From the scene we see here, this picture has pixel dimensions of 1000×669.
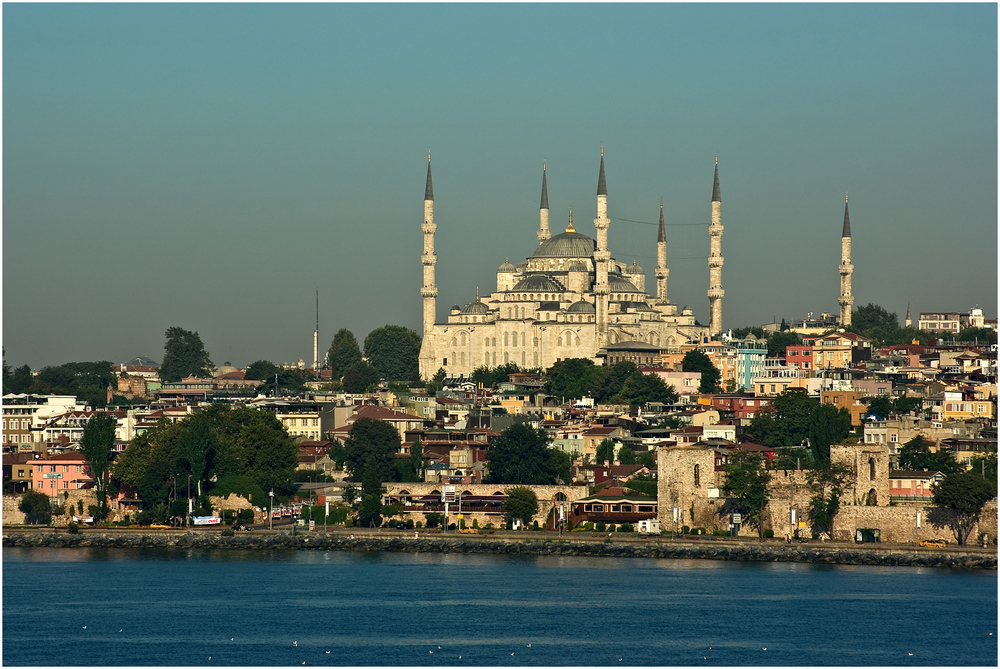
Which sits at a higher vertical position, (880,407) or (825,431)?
(880,407)

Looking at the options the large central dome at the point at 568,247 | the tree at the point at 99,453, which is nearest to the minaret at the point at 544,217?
the large central dome at the point at 568,247

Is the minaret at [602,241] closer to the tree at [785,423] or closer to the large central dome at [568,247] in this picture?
the large central dome at [568,247]

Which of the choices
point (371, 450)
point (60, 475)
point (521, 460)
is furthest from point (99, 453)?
point (521, 460)

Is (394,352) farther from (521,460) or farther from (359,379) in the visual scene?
(521,460)

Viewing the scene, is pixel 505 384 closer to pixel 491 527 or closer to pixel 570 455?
pixel 570 455

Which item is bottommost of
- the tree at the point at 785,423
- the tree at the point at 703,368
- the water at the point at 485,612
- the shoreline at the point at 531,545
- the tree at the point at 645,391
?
the water at the point at 485,612
